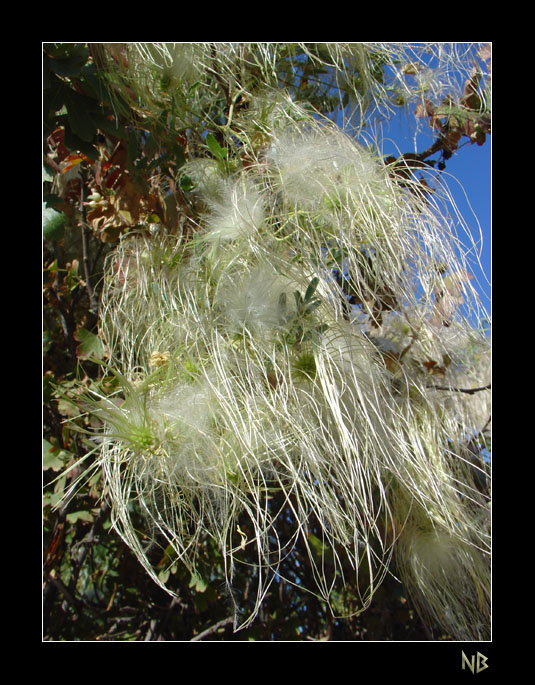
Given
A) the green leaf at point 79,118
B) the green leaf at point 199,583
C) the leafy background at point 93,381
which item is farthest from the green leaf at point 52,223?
the green leaf at point 199,583

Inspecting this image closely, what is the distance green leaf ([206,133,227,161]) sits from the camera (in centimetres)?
108

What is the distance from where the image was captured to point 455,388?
1256 mm

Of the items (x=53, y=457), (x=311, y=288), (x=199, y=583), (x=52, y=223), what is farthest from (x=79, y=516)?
(x=311, y=288)

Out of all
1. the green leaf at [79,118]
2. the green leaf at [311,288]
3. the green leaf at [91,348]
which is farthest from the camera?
the green leaf at [91,348]

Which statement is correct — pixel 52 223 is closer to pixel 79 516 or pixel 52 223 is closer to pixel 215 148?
pixel 215 148

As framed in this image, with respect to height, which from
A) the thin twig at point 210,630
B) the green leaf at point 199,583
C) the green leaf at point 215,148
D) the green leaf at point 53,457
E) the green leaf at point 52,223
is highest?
the green leaf at point 215,148

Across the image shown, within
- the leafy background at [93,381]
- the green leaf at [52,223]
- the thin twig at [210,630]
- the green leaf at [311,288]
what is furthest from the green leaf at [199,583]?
the green leaf at [52,223]

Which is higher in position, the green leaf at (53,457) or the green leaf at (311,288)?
the green leaf at (311,288)

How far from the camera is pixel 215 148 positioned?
110 cm

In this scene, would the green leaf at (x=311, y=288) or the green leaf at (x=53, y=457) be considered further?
the green leaf at (x=53, y=457)

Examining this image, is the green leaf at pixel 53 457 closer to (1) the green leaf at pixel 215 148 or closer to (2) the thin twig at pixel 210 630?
(2) the thin twig at pixel 210 630

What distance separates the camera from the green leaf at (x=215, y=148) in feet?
3.55

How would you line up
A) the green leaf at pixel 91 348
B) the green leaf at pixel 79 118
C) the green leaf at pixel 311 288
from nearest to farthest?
the green leaf at pixel 311 288 → the green leaf at pixel 79 118 → the green leaf at pixel 91 348

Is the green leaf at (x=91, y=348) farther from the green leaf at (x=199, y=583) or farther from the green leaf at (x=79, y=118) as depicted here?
the green leaf at (x=199, y=583)
